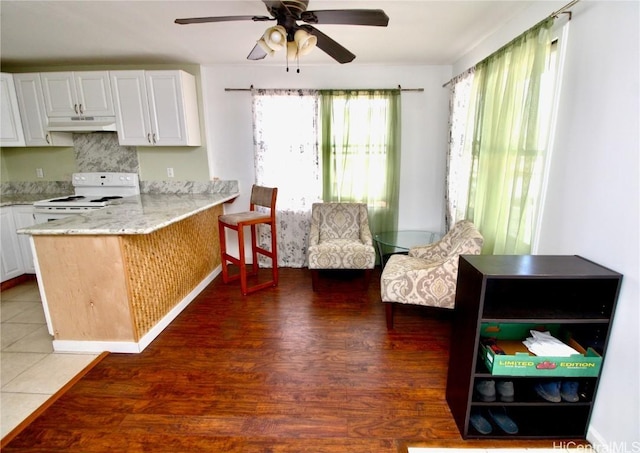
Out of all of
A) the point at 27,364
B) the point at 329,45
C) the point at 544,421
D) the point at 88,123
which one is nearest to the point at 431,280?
the point at 544,421

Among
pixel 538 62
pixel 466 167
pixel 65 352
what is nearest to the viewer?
pixel 538 62

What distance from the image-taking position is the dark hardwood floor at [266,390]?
1495mm

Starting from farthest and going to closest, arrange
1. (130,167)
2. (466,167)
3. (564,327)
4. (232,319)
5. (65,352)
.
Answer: (130,167) < (466,167) < (232,319) < (65,352) < (564,327)

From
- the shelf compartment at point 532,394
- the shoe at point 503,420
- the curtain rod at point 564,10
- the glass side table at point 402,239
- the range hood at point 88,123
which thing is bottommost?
the shoe at point 503,420

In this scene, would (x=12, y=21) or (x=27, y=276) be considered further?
(x=27, y=276)

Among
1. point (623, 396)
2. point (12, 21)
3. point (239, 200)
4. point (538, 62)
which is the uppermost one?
point (12, 21)

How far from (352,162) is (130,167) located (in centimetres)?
267

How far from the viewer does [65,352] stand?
7.05 ft

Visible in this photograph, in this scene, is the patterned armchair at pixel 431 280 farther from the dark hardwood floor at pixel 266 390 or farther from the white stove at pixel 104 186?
the white stove at pixel 104 186

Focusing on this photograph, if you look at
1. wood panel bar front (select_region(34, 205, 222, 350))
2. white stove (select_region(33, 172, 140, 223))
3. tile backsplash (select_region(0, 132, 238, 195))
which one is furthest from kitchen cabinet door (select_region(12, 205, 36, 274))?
wood panel bar front (select_region(34, 205, 222, 350))

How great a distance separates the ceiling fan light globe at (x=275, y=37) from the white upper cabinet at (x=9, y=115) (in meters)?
3.42

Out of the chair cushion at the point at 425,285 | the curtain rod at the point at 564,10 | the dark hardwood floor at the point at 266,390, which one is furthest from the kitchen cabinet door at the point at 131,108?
the curtain rod at the point at 564,10

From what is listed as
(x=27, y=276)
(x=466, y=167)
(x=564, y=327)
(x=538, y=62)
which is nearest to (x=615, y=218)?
(x=564, y=327)

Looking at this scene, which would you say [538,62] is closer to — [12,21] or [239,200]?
[239,200]
